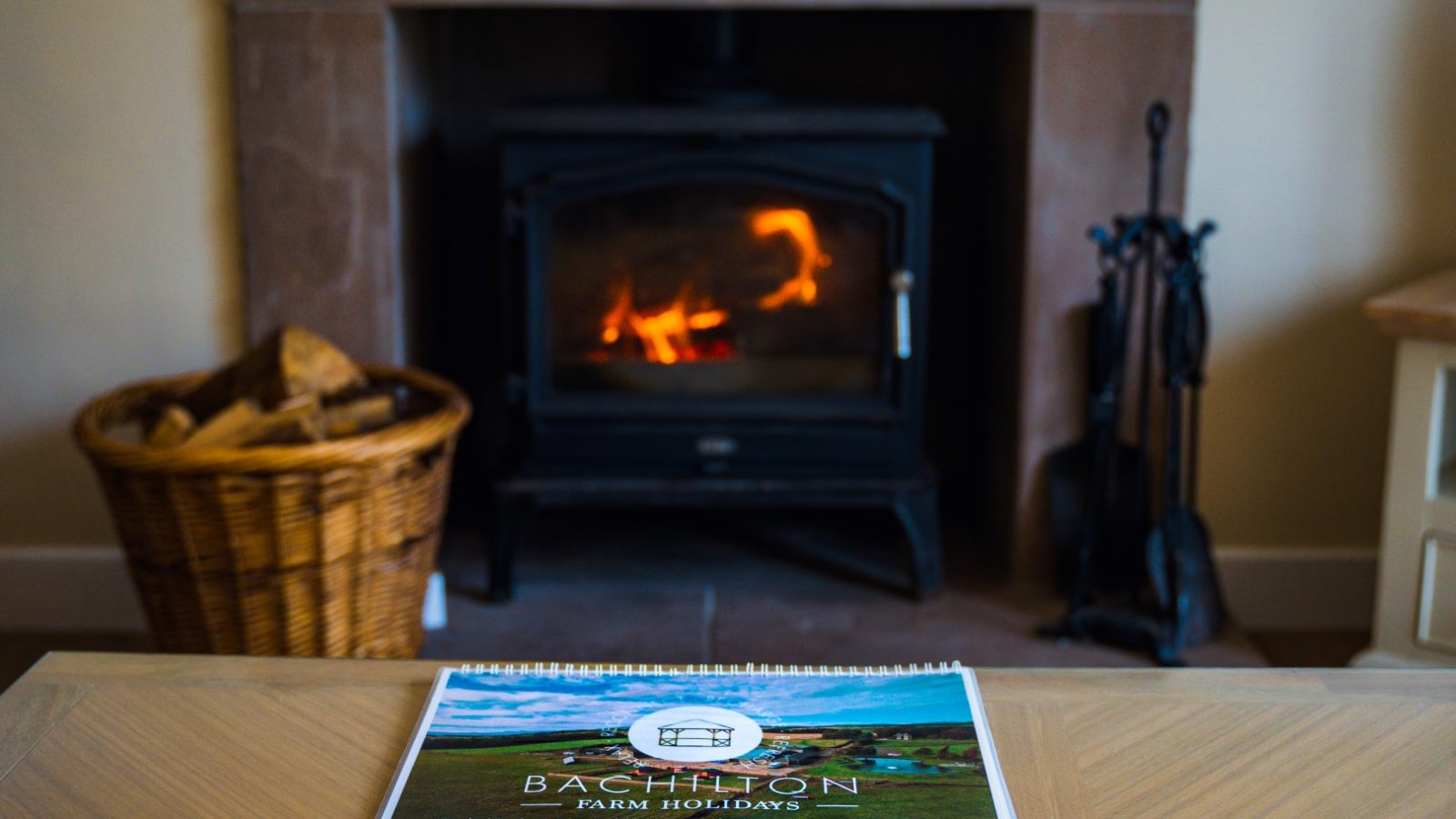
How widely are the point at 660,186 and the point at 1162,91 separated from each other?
0.76m

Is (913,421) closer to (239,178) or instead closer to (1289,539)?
(1289,539)

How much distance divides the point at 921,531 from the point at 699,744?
4.60 feet

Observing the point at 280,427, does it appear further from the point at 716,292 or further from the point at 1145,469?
the point at 1145,469

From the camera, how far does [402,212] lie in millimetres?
2230

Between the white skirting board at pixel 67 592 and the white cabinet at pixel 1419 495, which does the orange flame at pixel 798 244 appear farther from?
the white skirting board at pixel 67 592

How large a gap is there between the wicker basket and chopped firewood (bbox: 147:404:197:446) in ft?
0.11

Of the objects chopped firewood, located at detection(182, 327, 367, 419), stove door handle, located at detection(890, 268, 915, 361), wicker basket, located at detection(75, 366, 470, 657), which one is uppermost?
stove door handle, located at detection(890, 268, 915, 361)

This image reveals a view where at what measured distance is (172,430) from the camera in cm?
176

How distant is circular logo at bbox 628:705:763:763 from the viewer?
0.85 m

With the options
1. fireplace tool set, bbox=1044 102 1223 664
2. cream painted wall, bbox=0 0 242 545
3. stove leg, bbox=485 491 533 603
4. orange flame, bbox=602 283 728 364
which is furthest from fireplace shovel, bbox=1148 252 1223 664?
cream painted wall, bbox=0 0 242 545

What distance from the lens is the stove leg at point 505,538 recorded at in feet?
7.29

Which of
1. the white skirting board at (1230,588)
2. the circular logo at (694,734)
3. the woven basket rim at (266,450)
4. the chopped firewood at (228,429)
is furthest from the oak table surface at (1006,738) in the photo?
the white skirting board at (1230,588)

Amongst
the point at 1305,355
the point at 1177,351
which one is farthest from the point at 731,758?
the point at 1305,355

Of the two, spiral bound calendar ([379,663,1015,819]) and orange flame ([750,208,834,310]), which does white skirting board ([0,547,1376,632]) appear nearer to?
orange flame ([750,208,834,310])
